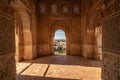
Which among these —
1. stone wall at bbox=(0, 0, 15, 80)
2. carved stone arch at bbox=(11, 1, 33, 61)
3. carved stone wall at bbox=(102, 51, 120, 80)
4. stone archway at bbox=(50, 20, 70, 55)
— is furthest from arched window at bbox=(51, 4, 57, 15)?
carved stone wall at bbox=(102, 51, 120, 80)

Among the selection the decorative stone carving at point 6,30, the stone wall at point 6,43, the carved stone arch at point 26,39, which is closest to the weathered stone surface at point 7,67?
the stone wall at point 6,43

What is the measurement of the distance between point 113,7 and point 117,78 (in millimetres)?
1985

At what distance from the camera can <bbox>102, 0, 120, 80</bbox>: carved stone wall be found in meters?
3.31

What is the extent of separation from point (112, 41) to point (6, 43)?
3233 millimetres

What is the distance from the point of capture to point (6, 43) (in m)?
3.82

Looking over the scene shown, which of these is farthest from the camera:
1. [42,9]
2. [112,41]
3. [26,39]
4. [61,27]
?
[61,27]

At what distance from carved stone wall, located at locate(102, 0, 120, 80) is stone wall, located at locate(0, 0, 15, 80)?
3.19 metres

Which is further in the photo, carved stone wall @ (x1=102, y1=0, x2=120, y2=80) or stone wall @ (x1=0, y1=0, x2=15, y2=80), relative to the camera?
stone wall @ (x1=0, y1=0, x2=15, y2=80)

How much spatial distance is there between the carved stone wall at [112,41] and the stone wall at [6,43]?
3193 millimetres

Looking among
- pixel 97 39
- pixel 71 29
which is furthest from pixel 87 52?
pixel 71 29

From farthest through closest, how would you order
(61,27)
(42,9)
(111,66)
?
(61,27)
(42,9)
(111,66)

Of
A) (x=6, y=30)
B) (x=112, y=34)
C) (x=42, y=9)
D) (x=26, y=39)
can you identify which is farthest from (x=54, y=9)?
(x=112, y=34)

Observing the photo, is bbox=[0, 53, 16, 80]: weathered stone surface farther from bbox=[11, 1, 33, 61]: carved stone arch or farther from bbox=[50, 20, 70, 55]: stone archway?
bbox=[50, 20, 70, 55]: stone archway

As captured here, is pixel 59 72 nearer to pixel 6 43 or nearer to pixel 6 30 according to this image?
pixel 6 43
